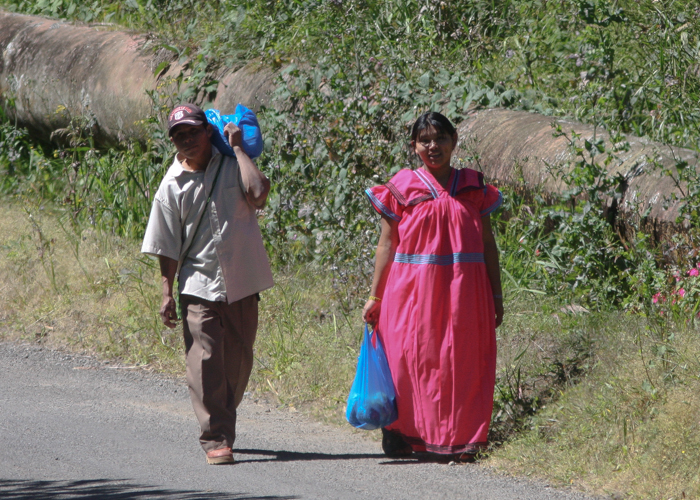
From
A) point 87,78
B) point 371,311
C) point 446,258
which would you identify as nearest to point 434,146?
point 446,258

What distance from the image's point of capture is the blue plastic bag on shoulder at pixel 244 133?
15.3 ft

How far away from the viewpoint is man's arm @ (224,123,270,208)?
14.7 feet

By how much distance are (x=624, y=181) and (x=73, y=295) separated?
4.34m

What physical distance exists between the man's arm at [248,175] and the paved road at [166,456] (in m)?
1.30

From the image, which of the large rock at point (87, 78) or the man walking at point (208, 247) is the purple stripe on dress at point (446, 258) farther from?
the large rock at point (87, 78)

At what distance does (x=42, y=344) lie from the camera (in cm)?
693

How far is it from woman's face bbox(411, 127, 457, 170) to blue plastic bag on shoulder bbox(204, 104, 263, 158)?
2.64 ft

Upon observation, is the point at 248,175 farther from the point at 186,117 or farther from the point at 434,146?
the point at 434,146

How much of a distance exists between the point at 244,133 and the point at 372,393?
4.72 feet

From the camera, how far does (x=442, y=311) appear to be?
14.6ft

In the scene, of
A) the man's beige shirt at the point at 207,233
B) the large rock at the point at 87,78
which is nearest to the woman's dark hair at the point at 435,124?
the man's beige shirt at the point at 207,233

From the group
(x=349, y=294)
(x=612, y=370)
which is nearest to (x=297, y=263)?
(x=349, y=294)

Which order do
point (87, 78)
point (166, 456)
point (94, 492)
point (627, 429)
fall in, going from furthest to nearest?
1. point (87, 78)
2. point (166, 456)
3. point (627, 429)
4. point (94, 492)

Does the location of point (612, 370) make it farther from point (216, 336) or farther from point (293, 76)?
point (293, 76)
